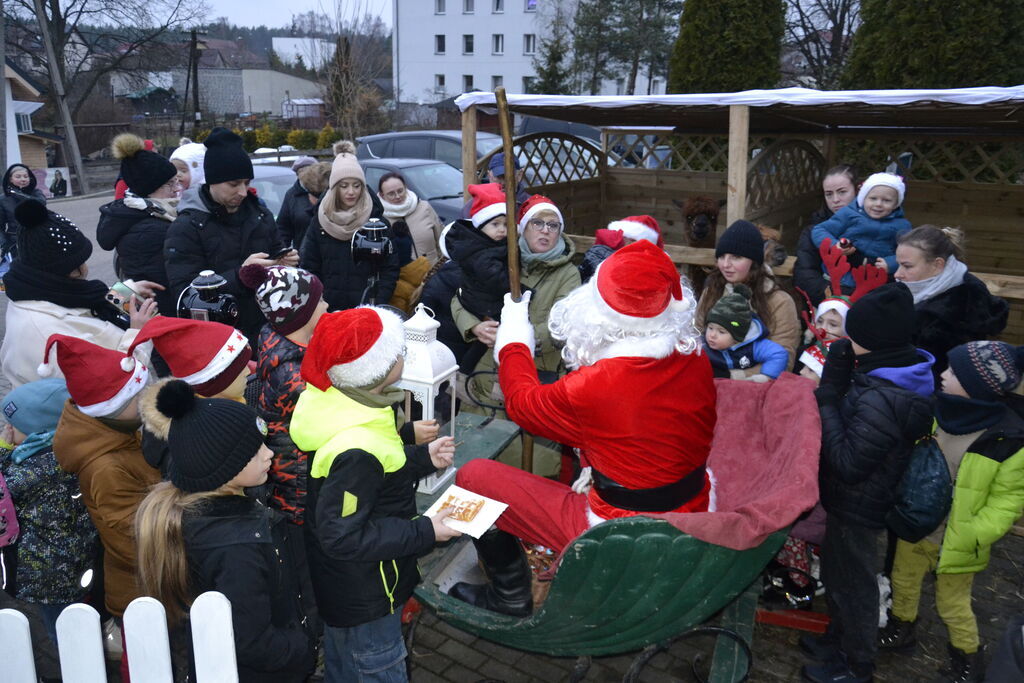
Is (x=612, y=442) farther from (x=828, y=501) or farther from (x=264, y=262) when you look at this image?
(x=264, y=262)

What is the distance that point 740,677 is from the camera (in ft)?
7.79

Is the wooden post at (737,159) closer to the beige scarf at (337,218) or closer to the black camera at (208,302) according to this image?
the beige scarf at (337,218)

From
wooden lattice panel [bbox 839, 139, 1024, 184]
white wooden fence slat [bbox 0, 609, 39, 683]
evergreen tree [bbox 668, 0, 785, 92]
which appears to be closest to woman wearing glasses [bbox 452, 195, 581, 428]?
white wooden fence slat [bbox 0, 609, 39, 683]

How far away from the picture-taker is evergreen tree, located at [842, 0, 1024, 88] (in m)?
8.31

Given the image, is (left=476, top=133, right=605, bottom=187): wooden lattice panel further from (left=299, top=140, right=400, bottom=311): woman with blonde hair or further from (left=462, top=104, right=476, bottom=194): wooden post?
(left=299, top=140, right=400, bottom=311): woman with blonde hair

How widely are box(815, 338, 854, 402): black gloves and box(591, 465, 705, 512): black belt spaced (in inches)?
31.2

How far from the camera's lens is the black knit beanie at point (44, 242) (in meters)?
3.23

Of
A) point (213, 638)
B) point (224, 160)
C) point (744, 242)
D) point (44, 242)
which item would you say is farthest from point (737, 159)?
point (213, 638)

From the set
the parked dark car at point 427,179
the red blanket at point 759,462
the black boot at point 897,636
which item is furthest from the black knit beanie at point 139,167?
the black boot at point 897,636

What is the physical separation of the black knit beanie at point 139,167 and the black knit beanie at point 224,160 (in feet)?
2.51

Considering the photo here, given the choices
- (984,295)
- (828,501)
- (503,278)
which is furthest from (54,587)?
(984,295)

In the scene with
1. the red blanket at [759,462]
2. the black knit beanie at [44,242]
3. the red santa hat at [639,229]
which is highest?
the black knit beanie at [44,242]

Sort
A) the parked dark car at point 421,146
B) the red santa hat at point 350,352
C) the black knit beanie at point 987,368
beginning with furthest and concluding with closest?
the parked dark car at point 421,146 → the black knit beanie at point 987,368 → the red santa hat at point 350,352

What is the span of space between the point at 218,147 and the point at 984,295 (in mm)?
4149
